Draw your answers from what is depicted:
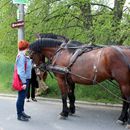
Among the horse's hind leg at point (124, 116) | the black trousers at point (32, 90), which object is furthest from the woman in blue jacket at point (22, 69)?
the black trousers at point (32, 90)

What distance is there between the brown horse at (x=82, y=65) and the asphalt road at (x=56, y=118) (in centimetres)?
32

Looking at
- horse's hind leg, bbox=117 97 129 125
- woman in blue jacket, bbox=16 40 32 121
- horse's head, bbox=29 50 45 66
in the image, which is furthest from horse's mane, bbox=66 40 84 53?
horse's hind leg, bbox=117 97 129 125

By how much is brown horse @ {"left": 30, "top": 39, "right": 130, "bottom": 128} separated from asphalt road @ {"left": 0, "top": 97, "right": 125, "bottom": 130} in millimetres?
322

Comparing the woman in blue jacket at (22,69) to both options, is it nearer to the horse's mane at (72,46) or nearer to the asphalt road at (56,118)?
the asphalt road at (56,118)

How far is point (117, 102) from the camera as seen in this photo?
10.3 meters

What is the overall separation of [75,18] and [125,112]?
4.74 metres

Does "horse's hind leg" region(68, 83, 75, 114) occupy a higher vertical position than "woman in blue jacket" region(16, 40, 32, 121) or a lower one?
lower

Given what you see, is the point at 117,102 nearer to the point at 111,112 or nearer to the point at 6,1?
the point at 111,112

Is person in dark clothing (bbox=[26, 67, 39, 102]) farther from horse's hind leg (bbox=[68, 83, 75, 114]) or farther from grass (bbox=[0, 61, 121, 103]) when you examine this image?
horse's hind leg (bbox=[68, 83, 75, 114])

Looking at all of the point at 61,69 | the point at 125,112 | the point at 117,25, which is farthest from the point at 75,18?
the point at 125,112

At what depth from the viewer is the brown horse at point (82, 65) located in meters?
7.66

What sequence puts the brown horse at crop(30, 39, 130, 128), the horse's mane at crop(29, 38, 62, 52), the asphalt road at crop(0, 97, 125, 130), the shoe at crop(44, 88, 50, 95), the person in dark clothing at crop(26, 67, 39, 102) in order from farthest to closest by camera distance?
the shoe at crop(44, 88, 50, 95) → the person in dark clothing at crop(26, 67, 39, 102) → the horse's mane at crop(29, 38, 62, 52) → the asphalt road at crop(0, 97, 125, 130) → the brown horse at crop(30, 39, 130, 128)

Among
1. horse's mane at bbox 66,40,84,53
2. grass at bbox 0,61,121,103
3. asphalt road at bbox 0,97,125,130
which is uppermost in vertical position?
horse's mane at bbox 66,40,84,53

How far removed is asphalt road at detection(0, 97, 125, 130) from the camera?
25.6ft
